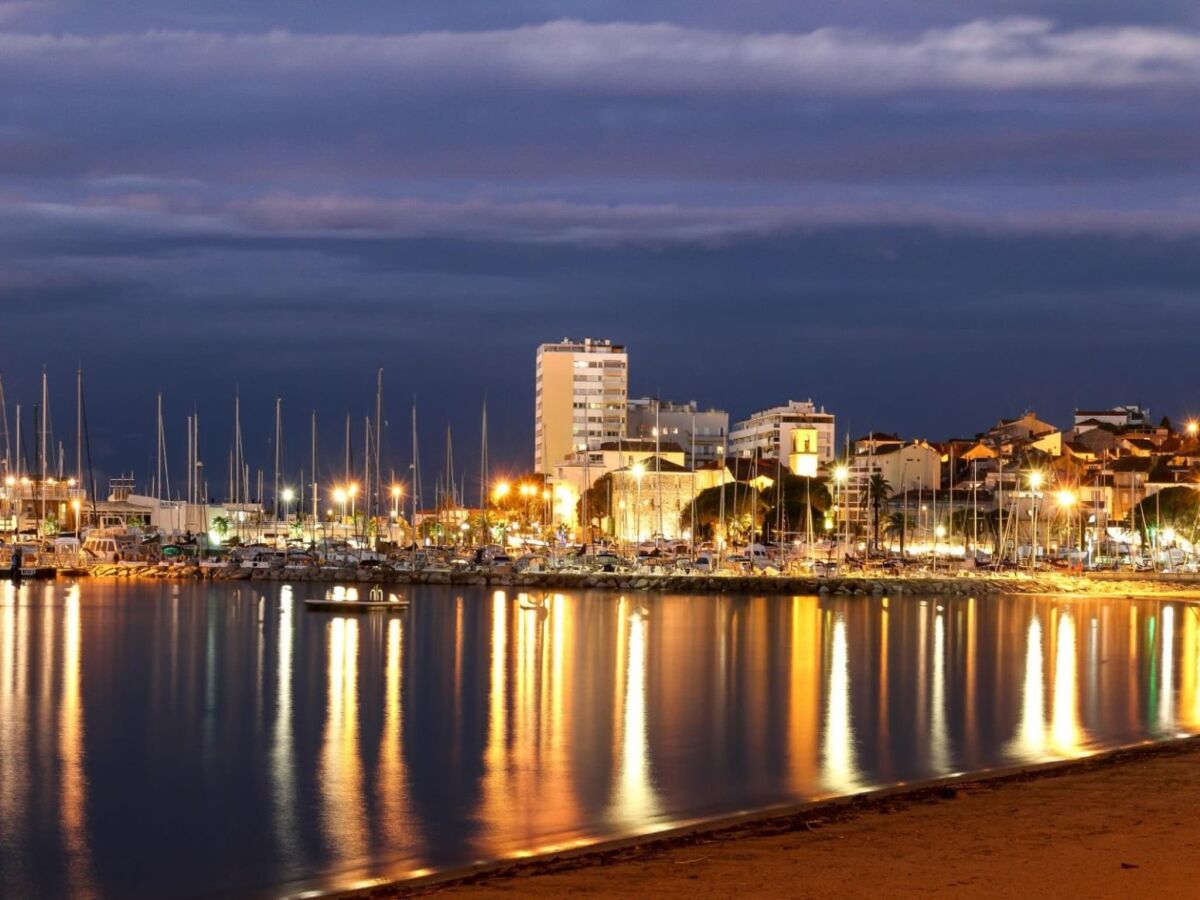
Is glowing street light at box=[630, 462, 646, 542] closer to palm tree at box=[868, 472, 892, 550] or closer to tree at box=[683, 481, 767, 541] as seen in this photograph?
tree at box=[683, 481, 767, 541]

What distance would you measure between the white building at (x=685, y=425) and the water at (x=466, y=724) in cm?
10723

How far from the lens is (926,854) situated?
41.7ft

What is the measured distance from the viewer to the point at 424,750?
2458 cm

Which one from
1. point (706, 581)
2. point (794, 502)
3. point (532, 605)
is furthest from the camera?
point (794, 502)

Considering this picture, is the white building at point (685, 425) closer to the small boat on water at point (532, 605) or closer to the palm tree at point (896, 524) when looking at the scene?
the palm tree at point (896, 524)

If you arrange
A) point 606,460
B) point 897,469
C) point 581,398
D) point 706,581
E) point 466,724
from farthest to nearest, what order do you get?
point 581,398 < point 606,460 < point 897,469 < point 706,581 < point 466,724

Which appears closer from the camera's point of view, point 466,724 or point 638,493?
point 466,724

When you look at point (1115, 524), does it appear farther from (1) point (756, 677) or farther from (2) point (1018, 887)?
(2) point (1018, 887)

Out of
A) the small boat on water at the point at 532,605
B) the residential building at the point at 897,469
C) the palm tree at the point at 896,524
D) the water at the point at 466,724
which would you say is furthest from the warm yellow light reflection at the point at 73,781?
the residential building at the point at 897,469

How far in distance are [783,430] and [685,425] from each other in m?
12.9

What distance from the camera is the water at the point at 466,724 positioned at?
17562 millimetres

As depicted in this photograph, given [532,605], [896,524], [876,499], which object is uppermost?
[876,499]

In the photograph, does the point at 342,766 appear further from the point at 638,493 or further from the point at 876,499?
the point at 638,493

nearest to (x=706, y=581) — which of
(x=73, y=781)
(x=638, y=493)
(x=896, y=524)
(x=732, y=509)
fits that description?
(x=732, y=509)
